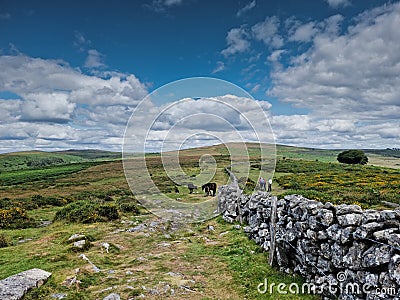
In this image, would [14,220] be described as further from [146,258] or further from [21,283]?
[21,283]

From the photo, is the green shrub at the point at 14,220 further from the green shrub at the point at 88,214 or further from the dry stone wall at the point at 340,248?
the dry stone wall at the point at 340,248

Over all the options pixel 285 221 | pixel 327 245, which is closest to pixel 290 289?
pixel 327 245

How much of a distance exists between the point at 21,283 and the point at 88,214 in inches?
494

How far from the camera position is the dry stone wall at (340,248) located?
20.6 feet

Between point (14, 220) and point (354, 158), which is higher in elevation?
point (354, 158)

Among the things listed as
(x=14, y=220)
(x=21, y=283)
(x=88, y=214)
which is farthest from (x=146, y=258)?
(x=14, y=220)

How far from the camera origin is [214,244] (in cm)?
1471

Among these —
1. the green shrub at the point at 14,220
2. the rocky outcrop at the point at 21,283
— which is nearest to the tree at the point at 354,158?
the green shrub at the point at 14,220

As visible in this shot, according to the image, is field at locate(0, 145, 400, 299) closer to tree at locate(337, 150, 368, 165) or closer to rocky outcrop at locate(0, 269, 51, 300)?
rocky outcrop at locate(0, 269, 51, 300)

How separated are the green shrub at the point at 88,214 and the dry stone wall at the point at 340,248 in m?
13.7

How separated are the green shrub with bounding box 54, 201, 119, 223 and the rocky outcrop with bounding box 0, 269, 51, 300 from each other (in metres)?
10.8

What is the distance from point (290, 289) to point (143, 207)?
20841 mm

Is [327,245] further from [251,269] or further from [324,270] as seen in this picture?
[251,269]

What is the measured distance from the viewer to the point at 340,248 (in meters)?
7.52
